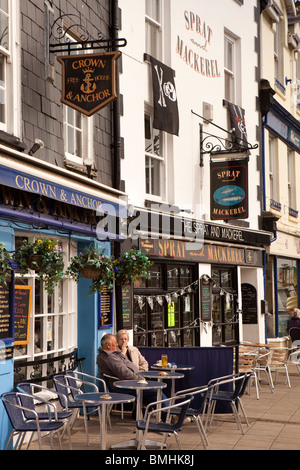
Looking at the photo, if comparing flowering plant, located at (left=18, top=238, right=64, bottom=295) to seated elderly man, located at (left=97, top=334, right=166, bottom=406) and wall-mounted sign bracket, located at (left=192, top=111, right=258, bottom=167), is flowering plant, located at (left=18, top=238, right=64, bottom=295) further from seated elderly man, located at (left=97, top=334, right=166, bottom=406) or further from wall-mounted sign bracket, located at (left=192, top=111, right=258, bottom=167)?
wall-mounted sign bracket, located at (left=192, top=111, right=258, bottom=167)

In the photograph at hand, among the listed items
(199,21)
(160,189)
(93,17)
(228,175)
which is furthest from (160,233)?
(199,21)

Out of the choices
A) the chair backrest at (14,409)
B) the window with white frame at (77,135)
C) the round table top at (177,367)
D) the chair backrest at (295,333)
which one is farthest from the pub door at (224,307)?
the chair backrest at (14,409)

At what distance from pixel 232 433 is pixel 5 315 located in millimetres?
3661

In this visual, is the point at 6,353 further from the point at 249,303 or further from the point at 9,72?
the point at 249,303

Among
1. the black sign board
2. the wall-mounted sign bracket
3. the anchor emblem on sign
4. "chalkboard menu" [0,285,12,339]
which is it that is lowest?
the black sign board

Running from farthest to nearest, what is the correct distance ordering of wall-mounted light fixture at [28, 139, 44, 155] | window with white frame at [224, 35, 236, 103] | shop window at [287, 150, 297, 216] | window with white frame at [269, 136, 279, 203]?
shop window at [287, 150, 297, 216] < window with white frame at [269, 136, 279, 203] < window with white frame at [224, 35, 236, 103] < wall-mounted light fixture at [28, 139, 44, 155]

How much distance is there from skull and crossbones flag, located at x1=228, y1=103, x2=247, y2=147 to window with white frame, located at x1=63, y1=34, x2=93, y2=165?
5.58m

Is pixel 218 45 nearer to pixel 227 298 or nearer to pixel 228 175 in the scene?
pixel 228 175

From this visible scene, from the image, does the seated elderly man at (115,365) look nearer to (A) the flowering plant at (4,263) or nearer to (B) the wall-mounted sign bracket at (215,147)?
(A) the flowering plant at (4,263)

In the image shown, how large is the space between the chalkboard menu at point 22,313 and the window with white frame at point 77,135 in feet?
8.19

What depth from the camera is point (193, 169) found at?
1461 centimetres

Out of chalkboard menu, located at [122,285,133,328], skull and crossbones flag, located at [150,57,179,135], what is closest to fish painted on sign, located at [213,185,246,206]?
skull and crossbones flag, located at [150,57,179,135]

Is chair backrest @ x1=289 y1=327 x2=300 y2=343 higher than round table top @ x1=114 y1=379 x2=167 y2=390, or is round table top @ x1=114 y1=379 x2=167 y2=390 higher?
chair backrest @ x1=289 y1=327 x2=300 y2=343

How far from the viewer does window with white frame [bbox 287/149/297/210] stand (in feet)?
70.2
